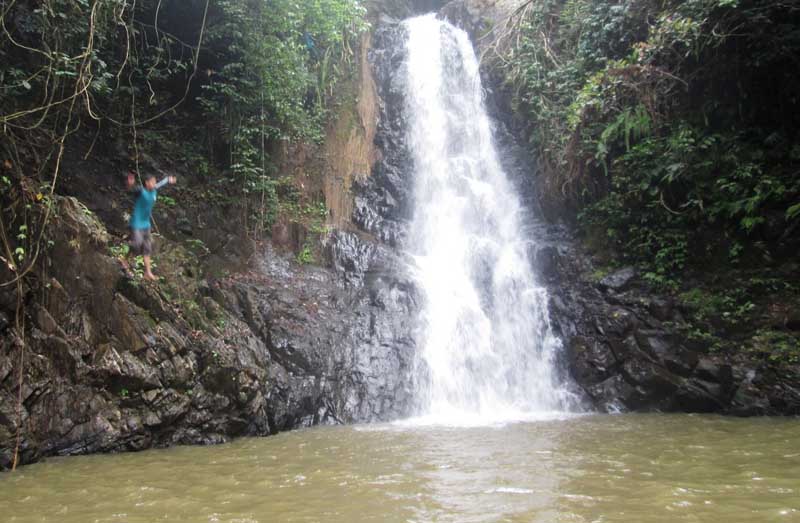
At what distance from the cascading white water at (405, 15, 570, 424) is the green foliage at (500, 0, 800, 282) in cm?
181

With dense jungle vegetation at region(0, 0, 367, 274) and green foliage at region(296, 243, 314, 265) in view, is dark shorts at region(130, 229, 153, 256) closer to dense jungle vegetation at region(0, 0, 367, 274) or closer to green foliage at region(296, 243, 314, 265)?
dense jungle vegetation at region(0, 0, 367, 274)

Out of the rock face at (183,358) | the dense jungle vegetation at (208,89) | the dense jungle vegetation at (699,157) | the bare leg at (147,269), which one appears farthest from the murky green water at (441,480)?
the dense jungle vegetation at (208,89)

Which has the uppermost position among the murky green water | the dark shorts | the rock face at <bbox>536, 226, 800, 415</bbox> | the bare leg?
the dark shorts

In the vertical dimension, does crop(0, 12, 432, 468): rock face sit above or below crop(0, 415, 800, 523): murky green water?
above

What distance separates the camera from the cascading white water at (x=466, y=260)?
950cm

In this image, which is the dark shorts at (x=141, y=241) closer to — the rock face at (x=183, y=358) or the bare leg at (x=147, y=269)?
the bare leg at (x=147, y=269)

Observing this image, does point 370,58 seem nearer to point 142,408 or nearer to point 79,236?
point 79,236

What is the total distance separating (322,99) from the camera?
43.1 ft

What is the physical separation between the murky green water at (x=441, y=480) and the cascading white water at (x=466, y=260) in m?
2.47

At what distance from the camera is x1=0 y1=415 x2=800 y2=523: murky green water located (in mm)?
3785

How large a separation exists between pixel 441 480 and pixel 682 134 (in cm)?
833

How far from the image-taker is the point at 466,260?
11930 mm

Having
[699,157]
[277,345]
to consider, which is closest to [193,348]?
[277,345]

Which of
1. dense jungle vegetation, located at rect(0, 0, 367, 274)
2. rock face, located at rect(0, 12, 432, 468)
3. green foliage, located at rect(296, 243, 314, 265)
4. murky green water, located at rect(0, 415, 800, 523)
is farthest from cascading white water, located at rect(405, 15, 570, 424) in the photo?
dense jungle vegetation, located at rect(0, 0, 367, 274)
